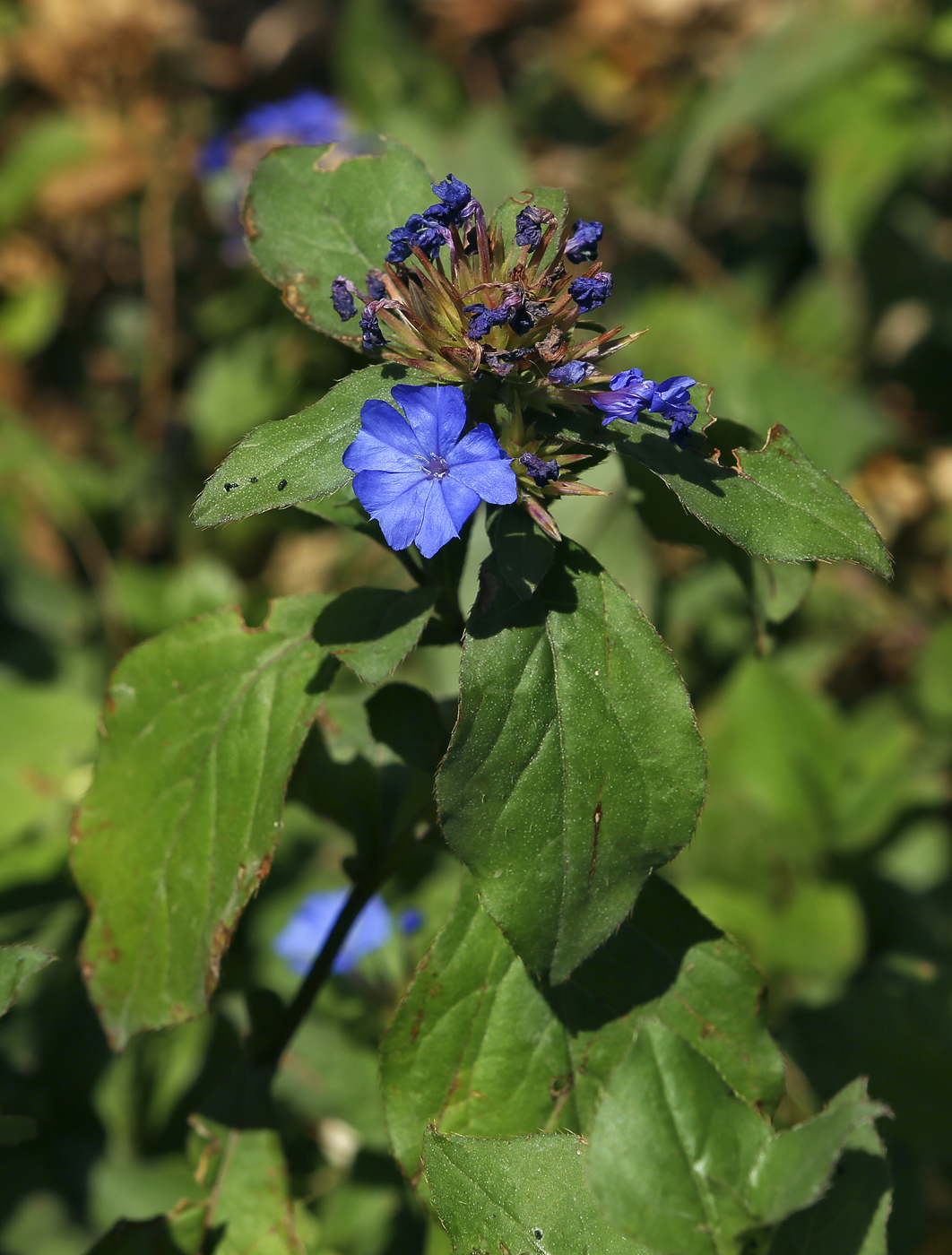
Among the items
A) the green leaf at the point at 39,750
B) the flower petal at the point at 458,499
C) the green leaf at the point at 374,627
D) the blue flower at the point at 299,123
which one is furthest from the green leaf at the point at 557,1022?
the blue flower at the point at 299,123

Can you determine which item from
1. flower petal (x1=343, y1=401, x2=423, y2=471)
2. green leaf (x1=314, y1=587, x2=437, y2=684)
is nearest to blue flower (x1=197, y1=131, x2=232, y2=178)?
green leaf (x1=314, y1=587, x2=437, y2=684)

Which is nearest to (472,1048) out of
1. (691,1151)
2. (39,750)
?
(691,1151)

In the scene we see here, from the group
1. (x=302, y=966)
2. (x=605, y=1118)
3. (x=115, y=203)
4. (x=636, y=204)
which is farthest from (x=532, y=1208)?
(x=115, y=203)

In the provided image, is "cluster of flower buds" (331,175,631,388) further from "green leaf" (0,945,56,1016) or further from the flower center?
"green leaf" (0,945,56,1016)

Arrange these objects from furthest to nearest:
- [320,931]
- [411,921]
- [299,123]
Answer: [299,123] → [320,931] → [411,921]

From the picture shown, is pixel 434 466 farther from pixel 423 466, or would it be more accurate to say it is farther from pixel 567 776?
pixel 567 776

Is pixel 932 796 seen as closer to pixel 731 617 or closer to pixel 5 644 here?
pixel 731 617
